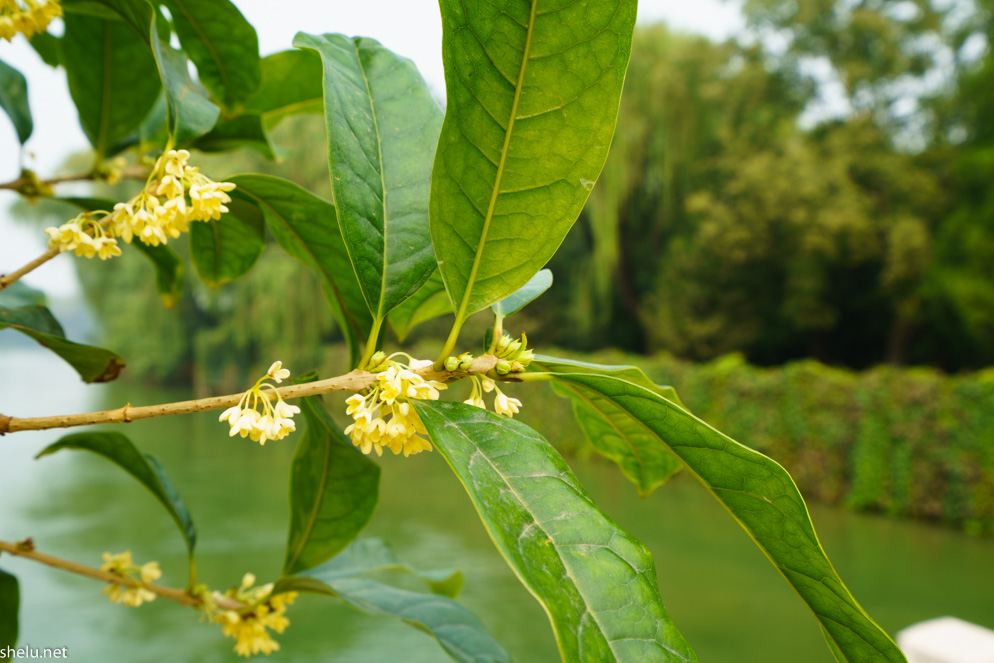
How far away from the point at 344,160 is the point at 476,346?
38.2 ft

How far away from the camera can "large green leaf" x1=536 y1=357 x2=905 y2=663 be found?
37cm

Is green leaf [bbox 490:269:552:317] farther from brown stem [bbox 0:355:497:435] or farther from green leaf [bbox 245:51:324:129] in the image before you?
green leaf [bbox 245:51:324:129]

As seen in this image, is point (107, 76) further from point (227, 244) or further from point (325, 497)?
point (325, 497)

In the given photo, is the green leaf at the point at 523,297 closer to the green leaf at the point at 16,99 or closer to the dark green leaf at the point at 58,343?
the dark green leaf at the point at 58,343

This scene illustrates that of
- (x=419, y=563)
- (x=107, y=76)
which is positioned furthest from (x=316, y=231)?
(x=419, y=563)

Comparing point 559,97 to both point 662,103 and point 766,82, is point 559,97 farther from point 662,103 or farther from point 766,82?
point 766,82

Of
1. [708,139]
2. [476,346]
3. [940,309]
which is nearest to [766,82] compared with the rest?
[708,139]

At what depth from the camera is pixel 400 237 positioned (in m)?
0.48

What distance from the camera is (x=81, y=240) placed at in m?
0.47

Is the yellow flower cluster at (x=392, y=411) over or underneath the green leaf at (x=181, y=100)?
underneath

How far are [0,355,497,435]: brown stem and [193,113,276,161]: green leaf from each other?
34cm

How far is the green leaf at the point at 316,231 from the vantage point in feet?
1.87

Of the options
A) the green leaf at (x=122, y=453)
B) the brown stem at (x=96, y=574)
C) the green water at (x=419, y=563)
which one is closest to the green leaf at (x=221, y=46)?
the green leaf at (x=122, y=453)

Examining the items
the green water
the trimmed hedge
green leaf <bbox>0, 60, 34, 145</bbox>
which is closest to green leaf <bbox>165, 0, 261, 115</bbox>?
green leaf <bbox>0, 60, 34, 145</bbox>
